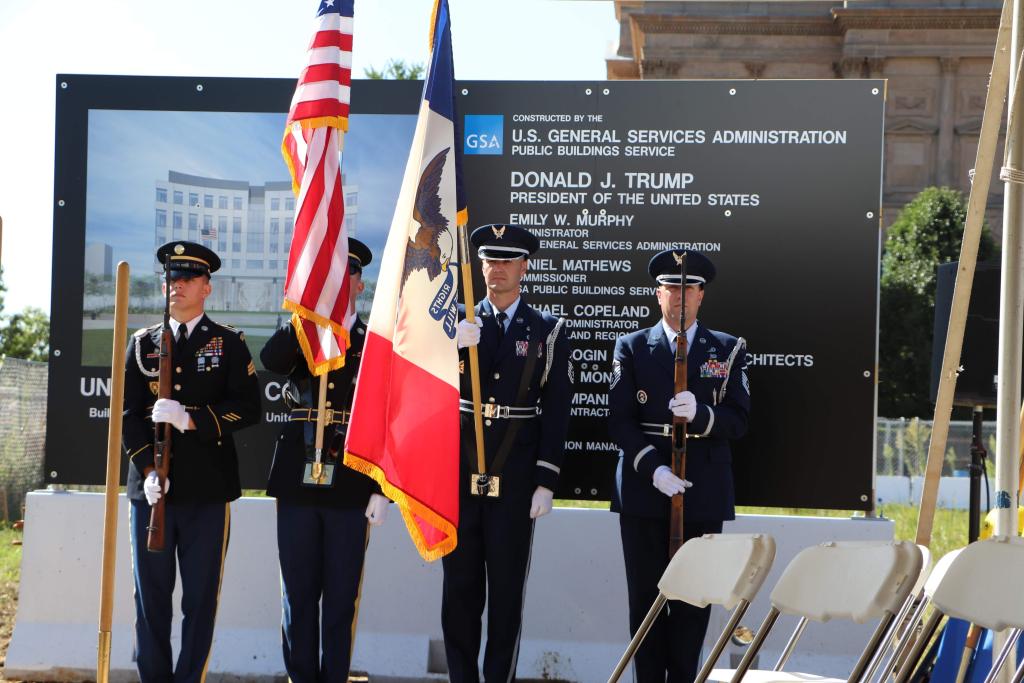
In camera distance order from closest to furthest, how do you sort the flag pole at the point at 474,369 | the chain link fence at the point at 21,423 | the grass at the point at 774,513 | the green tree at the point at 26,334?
the flag pole at the point at 474,369, the grass at the point at 774,513, the chain link fence at the point at 21,423, the green tree at the point at 26,334

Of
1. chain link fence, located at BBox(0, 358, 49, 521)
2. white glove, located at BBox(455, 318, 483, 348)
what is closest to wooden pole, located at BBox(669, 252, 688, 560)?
white glove, located at BBox(455, 318, 483, 348)

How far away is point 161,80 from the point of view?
6598mm

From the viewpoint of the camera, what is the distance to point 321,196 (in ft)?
17.1

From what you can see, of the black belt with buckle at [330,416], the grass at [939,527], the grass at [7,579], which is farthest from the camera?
the grass at [939,527]

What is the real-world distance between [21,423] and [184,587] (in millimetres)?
6028

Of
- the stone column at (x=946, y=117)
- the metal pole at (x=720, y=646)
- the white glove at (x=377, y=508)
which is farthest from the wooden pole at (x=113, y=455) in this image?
the stone column at (x=946, y=117)

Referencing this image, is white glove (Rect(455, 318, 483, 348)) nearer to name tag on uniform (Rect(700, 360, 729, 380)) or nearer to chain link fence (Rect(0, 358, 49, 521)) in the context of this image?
name tag on uniform (Rect(700, 360, 729, 380))

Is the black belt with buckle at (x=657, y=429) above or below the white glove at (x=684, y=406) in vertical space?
below

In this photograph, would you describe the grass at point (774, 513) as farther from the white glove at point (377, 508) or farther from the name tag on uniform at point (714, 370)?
the white glove at point (377, 508)

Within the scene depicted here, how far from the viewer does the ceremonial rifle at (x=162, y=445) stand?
507 centimetres

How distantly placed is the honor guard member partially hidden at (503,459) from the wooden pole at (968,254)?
5.19 feet

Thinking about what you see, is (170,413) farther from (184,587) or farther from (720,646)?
(720,646)

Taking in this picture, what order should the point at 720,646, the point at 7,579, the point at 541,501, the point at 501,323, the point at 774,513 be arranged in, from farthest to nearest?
the point at 7,579 < the point at 774,513 < the point at 501,323 < the point at 541,501 < the point at 720,646

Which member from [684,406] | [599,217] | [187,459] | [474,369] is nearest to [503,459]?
[474,369]
